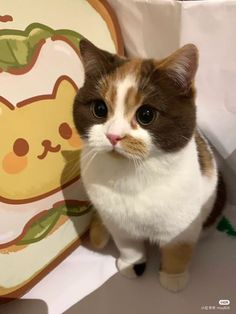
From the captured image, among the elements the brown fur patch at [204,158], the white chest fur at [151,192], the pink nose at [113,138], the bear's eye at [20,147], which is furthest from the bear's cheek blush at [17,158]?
the brown fur patch at [204,158]

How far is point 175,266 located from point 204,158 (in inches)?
9.4

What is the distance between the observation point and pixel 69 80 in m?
0.95

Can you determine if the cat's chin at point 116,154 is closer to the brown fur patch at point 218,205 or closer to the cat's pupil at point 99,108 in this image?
the cat's pupil at point 99,108

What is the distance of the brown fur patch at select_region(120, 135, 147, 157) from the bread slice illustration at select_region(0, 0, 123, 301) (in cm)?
26

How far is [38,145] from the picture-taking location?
0.88 metres

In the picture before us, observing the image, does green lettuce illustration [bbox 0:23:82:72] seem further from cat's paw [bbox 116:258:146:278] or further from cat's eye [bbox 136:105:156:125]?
cat's paw [bbox 116:258:146:278]

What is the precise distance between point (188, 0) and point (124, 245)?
57 centimetres

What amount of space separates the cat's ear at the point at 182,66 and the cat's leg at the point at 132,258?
0.39 m

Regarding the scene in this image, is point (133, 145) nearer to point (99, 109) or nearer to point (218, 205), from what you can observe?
point (99, 109)

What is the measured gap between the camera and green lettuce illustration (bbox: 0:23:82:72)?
0.84m

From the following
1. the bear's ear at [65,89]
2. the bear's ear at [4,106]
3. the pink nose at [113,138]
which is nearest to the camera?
the pink nose at [113,138]

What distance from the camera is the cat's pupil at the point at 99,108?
2.37 ft

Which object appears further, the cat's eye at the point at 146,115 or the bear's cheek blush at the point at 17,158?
the bear's cheek blush at the point at 17,158

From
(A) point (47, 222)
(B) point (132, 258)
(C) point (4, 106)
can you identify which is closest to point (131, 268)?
(B) point (132, 258)
